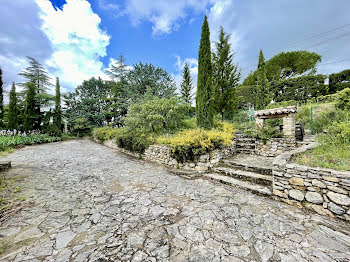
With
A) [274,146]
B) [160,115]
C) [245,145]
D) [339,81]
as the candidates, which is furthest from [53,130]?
[339,81]

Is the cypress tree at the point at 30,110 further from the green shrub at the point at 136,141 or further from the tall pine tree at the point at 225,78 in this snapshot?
the tall pine tree at the point at 225,78

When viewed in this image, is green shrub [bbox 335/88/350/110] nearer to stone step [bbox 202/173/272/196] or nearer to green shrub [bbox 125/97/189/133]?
stone step [bbox 202/173/272/196]

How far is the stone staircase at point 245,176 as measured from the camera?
324 cm

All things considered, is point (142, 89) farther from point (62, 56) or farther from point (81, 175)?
point (81, 175)

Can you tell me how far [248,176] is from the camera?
3615mm

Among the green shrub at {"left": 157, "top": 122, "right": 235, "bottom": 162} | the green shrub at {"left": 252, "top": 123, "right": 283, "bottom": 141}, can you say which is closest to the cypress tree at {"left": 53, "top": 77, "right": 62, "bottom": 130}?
the green shrub at {"left": 157, "top": 122, "right": 235, "bottom": 162}

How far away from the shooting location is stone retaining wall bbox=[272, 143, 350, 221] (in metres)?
2.20

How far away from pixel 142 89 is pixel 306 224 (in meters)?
13.7

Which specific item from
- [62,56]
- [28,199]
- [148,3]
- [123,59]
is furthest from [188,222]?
[123,59]

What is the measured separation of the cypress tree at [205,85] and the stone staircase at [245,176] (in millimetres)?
2931

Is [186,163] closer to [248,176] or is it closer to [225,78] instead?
[248,176]

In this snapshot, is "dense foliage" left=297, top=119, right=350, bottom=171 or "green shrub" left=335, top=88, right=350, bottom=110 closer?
"dense foliage" left=297, top=119, right=350, bottom=171

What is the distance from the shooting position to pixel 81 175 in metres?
4.35

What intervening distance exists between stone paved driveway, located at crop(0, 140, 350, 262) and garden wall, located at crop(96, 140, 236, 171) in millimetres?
1391
